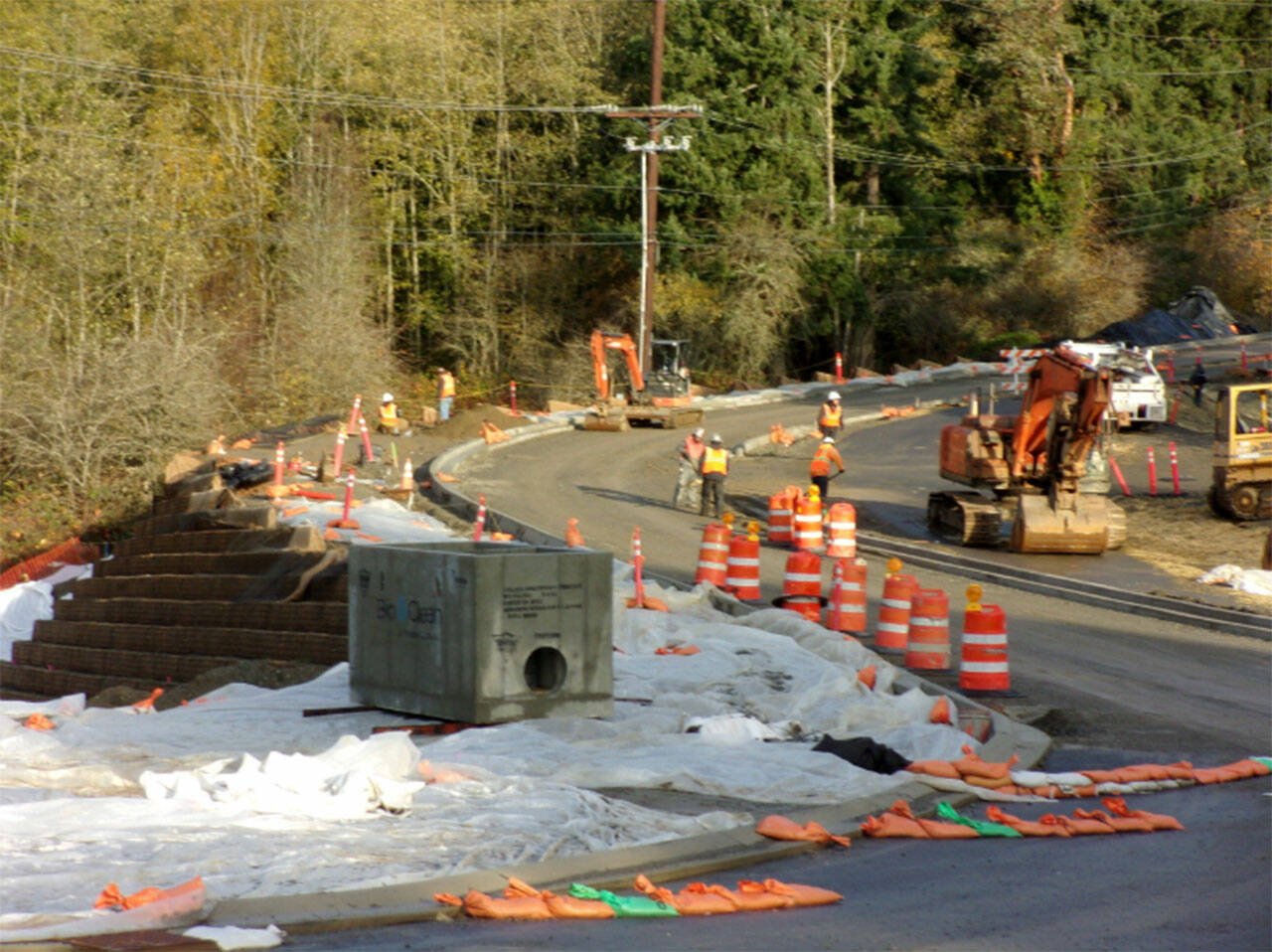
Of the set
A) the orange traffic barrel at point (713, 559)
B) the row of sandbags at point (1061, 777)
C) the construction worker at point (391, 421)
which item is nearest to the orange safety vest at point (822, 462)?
the orange traffic barrel at point (713, 559)

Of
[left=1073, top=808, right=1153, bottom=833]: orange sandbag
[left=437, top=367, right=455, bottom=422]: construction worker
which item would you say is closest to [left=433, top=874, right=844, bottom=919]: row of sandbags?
[left=1073, top=808, right=1153, bottom=833]: orange sandbag

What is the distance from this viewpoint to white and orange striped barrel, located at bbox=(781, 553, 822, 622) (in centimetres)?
1706

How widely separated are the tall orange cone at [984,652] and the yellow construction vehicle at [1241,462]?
1463 centimetres

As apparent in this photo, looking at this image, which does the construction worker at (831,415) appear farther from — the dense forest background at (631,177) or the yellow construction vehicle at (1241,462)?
the dense forest background at (631,177)

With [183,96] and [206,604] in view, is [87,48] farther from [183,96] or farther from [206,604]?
[206,604]

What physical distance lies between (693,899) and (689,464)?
70.4 ft

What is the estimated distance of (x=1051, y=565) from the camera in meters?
23.3

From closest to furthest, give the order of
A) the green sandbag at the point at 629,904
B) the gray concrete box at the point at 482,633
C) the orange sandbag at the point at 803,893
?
the green sandbag at the point at 629,904 → the orange sandbag at the point at 803,893 → the gray concrete box at the point at 482,633

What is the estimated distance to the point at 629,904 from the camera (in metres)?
7.34

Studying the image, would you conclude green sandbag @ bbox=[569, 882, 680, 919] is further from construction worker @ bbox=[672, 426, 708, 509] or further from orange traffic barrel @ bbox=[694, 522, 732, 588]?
construction worker @ bbox=[672, 426, 708, 509]

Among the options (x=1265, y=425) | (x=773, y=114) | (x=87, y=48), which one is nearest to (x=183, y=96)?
(x=87, y=48)

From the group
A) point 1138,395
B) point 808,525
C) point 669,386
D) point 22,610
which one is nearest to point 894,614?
point 808,525

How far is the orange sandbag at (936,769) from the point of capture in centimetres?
1026

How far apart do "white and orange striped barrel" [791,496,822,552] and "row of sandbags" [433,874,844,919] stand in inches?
631
